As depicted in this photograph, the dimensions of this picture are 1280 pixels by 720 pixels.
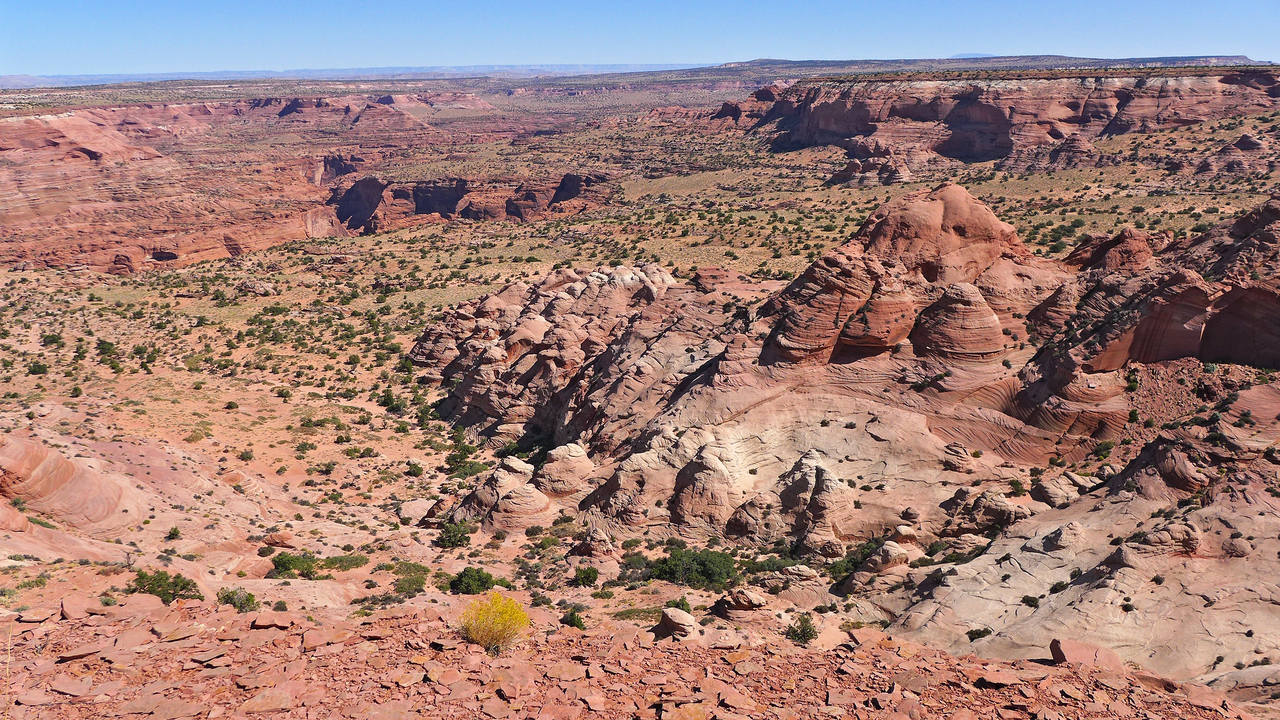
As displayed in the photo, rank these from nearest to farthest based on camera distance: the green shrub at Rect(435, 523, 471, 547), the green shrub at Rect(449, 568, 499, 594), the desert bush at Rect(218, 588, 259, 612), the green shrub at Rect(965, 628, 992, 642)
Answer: the green shrub at Rect(965, 628, 992, 642), the desert bush at Rect(218, 588, 259, 612), the green shrub at Rect(449, 568, 499, 594), the green shrub at Rect(435, 523, 471, 547)

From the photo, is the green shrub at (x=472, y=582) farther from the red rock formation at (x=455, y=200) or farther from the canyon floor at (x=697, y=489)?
the red rock formation at (x=455, y=200)

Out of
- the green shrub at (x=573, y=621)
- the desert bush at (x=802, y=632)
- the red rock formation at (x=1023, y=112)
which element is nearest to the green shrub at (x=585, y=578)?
the green shrub at (x=573, y=621)

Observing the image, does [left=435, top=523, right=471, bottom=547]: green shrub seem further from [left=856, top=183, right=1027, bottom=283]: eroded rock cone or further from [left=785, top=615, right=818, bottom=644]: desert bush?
[left=856, top=183, right=1027, bottom=283]: eroded rock cone

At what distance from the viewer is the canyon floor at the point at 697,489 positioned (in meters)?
14.2

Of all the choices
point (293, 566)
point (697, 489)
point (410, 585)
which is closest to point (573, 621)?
point (410, 585)

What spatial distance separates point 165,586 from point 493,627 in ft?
29.5

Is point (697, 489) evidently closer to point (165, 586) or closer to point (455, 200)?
point (165, 586)

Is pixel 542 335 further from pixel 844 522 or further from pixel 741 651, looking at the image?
pixel 741 651

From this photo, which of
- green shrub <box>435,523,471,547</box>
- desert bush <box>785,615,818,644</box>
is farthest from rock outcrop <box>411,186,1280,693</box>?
green shrub <box>435,523,471,547</box>

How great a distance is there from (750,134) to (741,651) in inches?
6091

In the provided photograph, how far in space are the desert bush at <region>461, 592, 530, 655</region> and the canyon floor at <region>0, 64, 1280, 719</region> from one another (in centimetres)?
29

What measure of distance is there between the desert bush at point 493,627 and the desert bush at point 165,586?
24.7 ft

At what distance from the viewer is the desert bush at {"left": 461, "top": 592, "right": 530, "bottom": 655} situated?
613 inches

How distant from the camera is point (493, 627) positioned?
15633 mm
